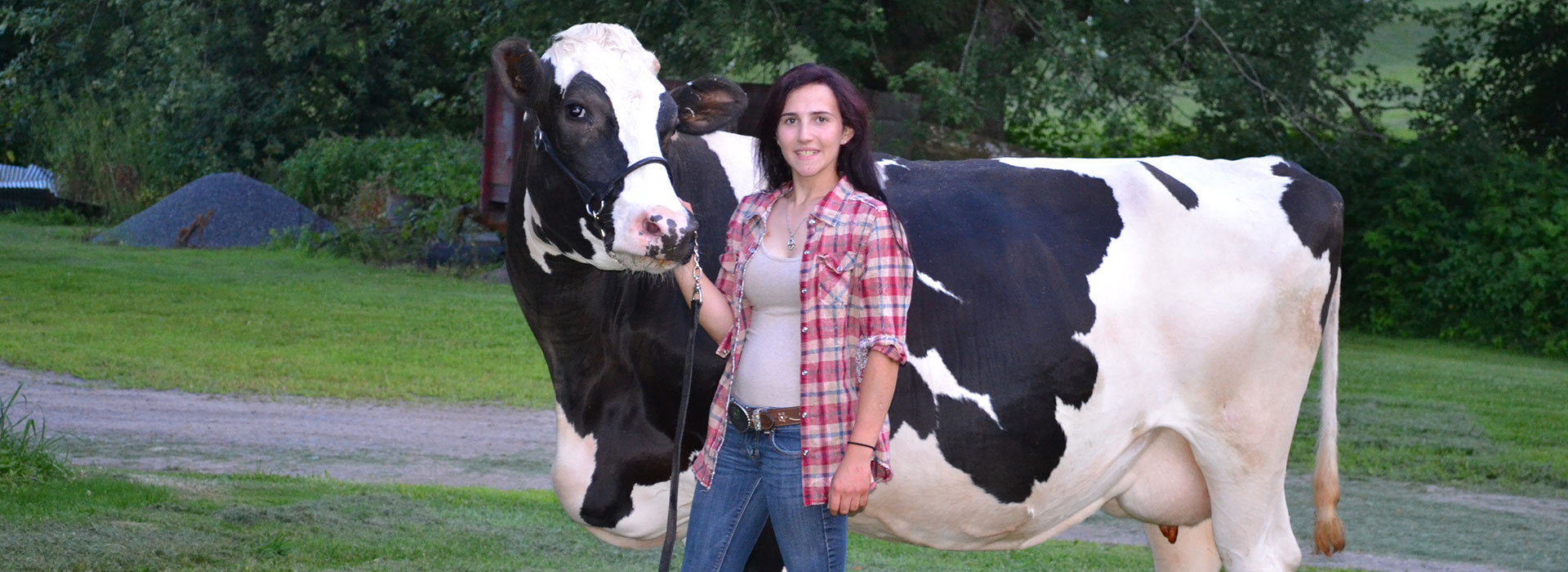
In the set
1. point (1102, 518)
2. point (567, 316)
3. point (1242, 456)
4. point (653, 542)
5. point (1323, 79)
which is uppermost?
point (1323, 79)

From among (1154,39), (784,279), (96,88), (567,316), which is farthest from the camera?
(96,88)

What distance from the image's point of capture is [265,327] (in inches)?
514

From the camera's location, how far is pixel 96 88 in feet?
84.7

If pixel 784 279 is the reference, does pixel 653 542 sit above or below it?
below

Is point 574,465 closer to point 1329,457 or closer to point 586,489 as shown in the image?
point 586,489

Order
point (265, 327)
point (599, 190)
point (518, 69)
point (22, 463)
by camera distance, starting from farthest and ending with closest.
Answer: point (265, 327)
point (22, 463)
point (518, 69)
point (599, 190)

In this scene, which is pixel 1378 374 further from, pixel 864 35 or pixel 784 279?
pixel 784 279

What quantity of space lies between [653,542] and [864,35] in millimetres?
Result: 12679

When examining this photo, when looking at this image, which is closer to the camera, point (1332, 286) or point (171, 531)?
point (1332, 286)

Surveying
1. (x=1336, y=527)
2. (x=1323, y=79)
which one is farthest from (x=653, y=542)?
(x=1323, y=79)

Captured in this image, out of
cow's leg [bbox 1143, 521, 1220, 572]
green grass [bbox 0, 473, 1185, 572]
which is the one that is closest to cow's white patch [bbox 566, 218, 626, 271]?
cow's leg [bbox 1143, 521, 1220, 572]

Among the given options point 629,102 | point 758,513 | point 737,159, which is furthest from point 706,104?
point 758,513

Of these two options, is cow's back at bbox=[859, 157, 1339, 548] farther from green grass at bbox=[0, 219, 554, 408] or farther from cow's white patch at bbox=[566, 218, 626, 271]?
green grass at bbox=[0, 219, 554, 408]

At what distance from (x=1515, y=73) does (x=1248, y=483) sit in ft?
51.3
